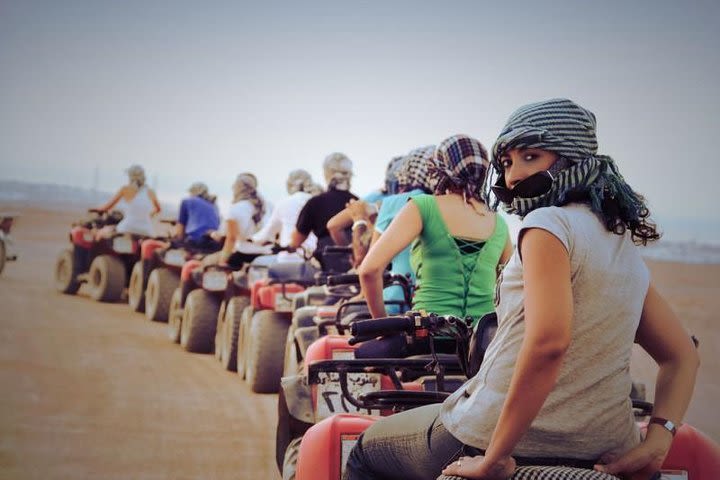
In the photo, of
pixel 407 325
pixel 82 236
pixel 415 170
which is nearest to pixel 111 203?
pixel 82 236

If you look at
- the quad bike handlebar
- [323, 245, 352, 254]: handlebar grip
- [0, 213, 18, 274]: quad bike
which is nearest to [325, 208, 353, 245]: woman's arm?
[323, 245, 352, 254]: handlebar grip

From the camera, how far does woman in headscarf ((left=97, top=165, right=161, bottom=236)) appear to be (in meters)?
18.6

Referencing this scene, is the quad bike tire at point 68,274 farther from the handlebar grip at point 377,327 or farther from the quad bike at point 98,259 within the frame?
the handlebar grip at point 377,327

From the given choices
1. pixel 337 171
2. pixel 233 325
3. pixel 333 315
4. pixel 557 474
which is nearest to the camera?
pixel 557 474

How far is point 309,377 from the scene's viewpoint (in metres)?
4.50

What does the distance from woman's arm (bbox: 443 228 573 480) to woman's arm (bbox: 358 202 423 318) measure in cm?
236

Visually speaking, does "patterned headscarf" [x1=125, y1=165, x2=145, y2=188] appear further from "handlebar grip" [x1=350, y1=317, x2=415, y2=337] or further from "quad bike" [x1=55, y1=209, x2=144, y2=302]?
"handlebar grip" [x1=350, y1=317, x2=415, y2=337]

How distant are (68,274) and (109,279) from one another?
179cm

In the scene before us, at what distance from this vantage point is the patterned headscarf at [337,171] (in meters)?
10.3

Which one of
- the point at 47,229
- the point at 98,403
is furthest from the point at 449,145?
the point at 47,229

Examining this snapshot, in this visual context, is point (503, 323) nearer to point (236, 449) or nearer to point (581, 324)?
point (581, 324)

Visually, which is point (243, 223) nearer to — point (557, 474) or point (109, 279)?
point (109, 279)

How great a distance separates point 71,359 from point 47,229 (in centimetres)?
4863

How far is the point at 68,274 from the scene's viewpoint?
20.3 metres
